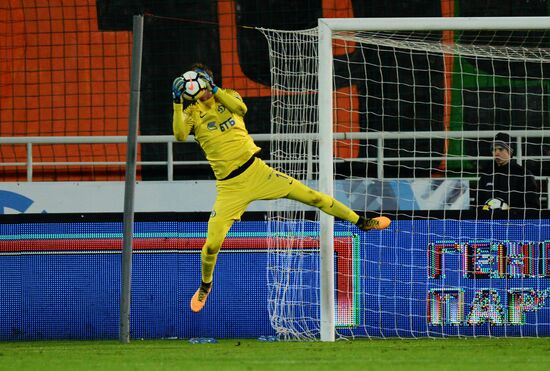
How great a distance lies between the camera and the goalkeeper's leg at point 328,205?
10.8 meters

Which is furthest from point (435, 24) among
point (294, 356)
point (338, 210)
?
point (294, 356)

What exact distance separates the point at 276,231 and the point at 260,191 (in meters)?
1.19

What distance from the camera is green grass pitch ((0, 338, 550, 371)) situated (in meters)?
8.46

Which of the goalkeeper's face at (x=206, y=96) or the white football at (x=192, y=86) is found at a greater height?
the white football at (x=192, y=86)

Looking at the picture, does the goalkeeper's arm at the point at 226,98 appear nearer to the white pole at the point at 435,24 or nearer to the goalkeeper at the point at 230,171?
the goalkeeper at the point at 230,171

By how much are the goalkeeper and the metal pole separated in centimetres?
40

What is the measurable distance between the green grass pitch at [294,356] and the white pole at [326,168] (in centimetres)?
40

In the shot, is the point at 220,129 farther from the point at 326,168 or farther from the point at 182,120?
the point at 326,168

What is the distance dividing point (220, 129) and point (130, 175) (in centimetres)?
84

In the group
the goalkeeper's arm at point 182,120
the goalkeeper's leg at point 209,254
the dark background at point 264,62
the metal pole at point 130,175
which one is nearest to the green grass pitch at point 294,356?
the metal pole at point 130,175

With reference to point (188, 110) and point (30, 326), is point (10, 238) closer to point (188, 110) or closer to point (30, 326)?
point (30, 326)

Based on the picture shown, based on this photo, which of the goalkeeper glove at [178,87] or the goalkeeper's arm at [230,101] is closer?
the goalkeeper glove at [178,87]

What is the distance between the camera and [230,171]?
10906 millimetres

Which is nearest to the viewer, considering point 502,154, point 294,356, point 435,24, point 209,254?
point 294,356
